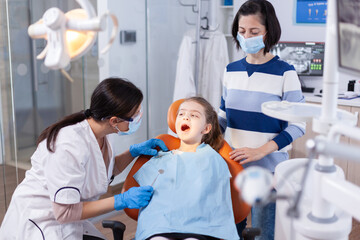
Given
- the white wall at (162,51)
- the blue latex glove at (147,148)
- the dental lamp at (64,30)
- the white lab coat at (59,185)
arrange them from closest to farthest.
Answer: the dental lamp at (64,30) < the white lab coat at (59,185) < the blue latex glove at (147,148) < the white wall at (162,51)

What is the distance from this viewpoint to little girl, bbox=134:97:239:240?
5.47 ft

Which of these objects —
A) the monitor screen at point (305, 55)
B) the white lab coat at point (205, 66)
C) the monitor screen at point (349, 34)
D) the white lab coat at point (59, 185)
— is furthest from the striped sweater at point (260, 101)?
the monitor screen at point (305, 55)

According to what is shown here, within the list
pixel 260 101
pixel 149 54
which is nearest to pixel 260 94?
pixel 260 101

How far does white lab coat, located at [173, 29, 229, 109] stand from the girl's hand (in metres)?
1.74

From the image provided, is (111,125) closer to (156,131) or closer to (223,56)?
(156,131)

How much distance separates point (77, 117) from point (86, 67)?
1.35 meters

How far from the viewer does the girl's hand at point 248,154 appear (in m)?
1.76

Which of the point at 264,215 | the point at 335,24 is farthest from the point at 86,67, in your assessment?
the point at 335,24

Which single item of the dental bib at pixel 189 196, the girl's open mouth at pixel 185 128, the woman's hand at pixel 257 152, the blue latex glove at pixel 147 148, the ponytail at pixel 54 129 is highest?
the ponytail at pixel 54 129

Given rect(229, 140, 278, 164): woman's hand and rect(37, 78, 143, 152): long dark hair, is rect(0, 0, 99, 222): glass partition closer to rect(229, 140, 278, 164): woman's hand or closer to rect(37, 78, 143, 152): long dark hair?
rect(37, 78, 143, 152): long dark hair

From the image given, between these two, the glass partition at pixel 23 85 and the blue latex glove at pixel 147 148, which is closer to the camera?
the blue latex glove at pixel 147 148

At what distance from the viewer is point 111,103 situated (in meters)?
1.65

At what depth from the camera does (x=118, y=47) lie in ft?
10.4

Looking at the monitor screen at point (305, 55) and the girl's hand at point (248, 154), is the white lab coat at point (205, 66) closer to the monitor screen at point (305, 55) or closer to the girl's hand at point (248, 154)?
the monitor screen at point (305, 55)
